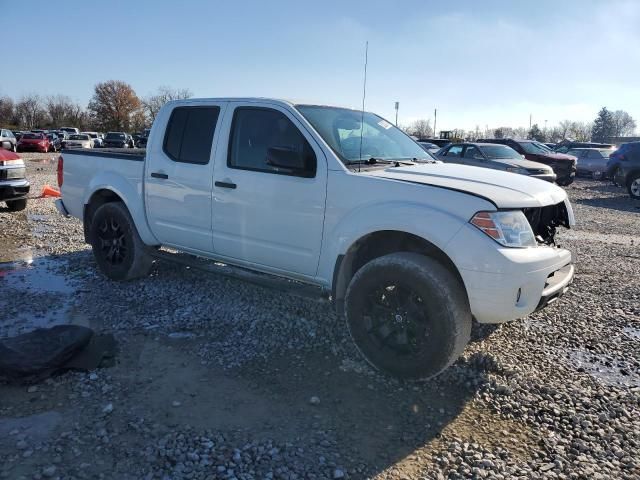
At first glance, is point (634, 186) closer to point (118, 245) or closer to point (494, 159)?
point (494, 159)

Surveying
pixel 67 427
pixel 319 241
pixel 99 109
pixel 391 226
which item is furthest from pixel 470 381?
pixel 99 109

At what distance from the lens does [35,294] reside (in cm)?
539

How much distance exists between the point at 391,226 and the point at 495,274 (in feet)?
2.58

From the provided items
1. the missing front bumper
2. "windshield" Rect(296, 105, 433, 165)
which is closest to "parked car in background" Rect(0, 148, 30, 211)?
"windshield" Rect(296, 105, 433, 165)

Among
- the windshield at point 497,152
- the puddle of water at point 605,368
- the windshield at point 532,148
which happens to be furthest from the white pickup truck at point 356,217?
the windshield at point 532,148

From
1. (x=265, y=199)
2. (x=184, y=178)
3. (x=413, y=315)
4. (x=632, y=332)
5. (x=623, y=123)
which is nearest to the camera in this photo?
(x=413, y=315)

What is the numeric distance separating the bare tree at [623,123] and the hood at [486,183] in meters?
116

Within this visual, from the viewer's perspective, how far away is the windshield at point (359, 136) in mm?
4234

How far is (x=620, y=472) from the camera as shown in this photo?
110 inches

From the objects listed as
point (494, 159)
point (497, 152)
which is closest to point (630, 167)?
point (497, 152)

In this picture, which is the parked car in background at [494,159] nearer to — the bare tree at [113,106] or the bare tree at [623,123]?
the bare tree at [113,106]

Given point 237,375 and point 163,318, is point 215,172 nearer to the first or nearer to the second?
point 163,318

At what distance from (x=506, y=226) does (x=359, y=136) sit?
1657 mm

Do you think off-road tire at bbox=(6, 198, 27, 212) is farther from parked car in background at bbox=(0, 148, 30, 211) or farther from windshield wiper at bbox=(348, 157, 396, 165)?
windshield wiper at bbox=(348, 157, 396, 165)
